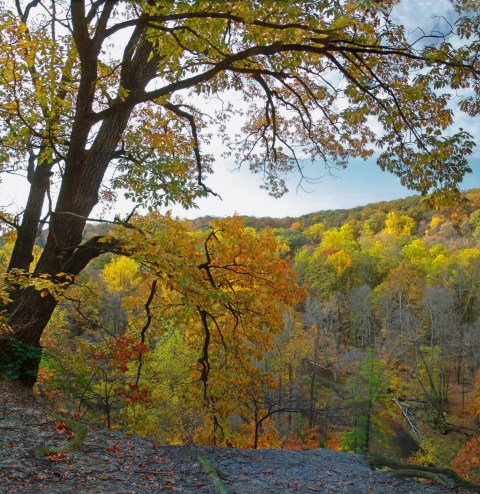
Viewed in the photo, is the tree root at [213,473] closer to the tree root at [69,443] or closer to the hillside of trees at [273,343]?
the tree root at [69,443]

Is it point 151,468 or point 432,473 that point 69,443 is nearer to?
point 151,468

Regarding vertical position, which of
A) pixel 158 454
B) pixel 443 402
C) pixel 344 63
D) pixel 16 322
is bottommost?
pixel 443 402

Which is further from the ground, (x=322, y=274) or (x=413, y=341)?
(x=322, y=274)

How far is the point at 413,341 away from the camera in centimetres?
2967

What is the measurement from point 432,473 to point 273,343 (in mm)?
8123

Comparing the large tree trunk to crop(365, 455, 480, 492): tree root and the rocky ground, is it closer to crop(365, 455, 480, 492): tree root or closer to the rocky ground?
the rocky ground

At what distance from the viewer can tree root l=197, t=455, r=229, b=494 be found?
3899 mm

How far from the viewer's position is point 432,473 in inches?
192

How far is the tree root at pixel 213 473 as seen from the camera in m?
3.90

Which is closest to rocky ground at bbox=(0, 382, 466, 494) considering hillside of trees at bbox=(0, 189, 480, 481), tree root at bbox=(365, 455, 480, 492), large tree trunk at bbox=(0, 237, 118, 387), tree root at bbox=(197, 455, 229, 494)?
tree root at bbox=(197, 455, 229, 494)

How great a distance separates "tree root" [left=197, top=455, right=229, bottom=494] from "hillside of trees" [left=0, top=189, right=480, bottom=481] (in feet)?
5.58

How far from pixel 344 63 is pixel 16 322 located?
21.5ft

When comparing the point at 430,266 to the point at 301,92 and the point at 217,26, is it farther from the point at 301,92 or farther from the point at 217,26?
the point at 217,26

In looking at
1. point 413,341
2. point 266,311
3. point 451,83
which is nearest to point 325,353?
point 413,341
